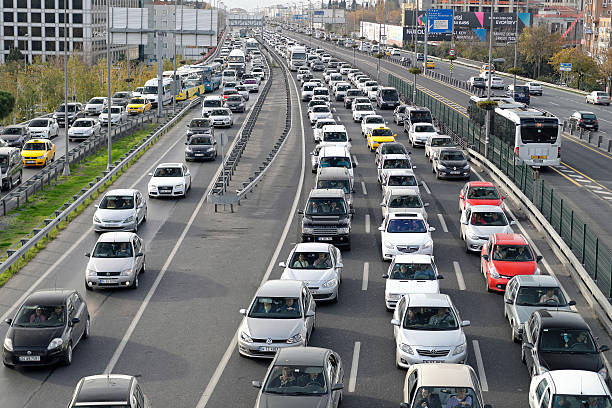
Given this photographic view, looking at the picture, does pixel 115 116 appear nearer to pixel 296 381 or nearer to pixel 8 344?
pixel 8 344

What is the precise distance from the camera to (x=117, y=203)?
3378cm

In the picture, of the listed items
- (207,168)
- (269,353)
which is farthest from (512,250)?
(207,168)

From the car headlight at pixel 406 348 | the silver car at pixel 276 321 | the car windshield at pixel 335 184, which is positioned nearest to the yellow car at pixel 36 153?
the car windshield at pixel 335 184

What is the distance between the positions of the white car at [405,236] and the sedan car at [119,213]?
9.40 metres

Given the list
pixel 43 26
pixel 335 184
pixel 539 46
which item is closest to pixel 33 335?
pixel 335 184

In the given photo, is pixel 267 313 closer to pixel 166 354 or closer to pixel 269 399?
pixel 166 354

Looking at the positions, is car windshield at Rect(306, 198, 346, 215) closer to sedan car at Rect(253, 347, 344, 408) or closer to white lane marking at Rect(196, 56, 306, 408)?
white lane marking at Rect(196, 56, 306, 408)

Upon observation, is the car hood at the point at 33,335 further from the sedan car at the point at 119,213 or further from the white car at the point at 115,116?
the white car at the point at 115,116

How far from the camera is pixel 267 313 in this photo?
20938mm

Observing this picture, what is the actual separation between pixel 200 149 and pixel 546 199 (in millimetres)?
21108

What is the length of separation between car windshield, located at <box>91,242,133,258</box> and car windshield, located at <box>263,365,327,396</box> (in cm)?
1087

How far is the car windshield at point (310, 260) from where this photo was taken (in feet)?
83.1

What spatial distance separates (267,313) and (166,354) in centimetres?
248

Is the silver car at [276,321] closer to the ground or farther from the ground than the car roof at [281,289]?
closer to the ground
